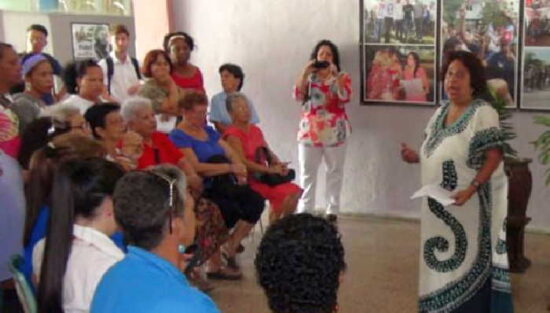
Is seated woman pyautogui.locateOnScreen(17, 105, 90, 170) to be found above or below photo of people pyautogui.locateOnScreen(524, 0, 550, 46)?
below

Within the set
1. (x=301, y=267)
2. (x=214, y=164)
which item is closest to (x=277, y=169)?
(x=214, y=164)

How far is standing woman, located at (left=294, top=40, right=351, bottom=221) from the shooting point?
5.71m

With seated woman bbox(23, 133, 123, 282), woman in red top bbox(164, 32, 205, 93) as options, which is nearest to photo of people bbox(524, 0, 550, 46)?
woman in red top bbox(164, 32, 205, 93)

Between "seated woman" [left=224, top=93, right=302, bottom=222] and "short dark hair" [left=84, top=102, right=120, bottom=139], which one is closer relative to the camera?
"short dark hair" [left=84, top=102, right=120, bottom=139]

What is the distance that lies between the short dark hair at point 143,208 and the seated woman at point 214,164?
2.60 meters

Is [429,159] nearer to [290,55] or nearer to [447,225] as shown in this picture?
[447,225]

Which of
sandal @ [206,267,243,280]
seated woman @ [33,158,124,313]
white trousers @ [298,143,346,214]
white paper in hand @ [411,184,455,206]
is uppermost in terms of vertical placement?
seated woman @ [33,158,124,313]

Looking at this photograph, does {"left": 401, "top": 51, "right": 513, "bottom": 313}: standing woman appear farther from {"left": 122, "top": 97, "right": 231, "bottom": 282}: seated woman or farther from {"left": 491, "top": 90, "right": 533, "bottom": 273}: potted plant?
{"left": 122, "top": 97, "right": 231, "bottom": 282}: seated woman

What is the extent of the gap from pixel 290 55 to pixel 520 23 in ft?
6.23

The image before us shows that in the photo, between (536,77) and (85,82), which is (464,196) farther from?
(85,82)

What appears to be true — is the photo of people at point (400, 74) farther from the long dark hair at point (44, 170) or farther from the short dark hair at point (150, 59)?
the long dark hair at point (44, 170)

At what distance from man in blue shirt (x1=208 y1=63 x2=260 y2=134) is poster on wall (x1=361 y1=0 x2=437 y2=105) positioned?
1.08 meters

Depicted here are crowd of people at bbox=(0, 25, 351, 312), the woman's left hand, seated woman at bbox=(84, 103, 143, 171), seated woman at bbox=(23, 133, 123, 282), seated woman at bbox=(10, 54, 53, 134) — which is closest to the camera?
crowd of people at bbox=(0, 25, 351, 312)

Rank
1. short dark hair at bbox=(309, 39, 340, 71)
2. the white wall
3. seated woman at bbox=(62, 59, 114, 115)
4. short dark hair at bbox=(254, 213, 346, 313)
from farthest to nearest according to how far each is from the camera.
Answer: the white wall < short dark hair at bbox=(309, 39, 340, 71) < seated woman at bbox=(62, 59, 114, 115) < short dark hair at bbox=(254, 213, 346, 313)
